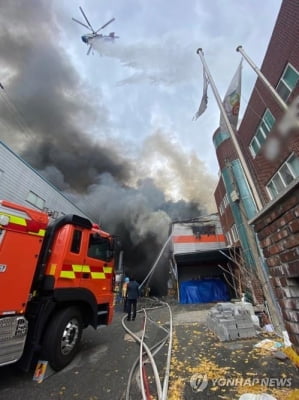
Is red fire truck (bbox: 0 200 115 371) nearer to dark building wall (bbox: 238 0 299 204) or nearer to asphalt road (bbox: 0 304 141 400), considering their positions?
asphalt road (bbox: 0 304 141 400)

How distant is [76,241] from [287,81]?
9.52 metres

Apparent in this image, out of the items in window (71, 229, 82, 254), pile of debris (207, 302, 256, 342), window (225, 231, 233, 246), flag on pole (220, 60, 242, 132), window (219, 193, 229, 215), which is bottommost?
pile of debris (207, 302, 256, 342)

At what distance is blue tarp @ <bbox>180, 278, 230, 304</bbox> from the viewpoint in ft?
44.1

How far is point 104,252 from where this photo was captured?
5066mm

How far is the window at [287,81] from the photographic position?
7.18 metres

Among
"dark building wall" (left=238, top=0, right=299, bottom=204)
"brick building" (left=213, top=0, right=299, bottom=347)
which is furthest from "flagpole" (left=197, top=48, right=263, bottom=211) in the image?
"dark building wall" (left=238, top=0, right=299, bottom=204)

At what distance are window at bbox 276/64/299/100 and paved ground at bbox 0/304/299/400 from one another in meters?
8.62

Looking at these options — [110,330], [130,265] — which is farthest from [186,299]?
[130,265]

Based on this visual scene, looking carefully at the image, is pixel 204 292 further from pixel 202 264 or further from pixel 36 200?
pixel 36 200

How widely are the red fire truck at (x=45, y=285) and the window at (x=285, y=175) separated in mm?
7376

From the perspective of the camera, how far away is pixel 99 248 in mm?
4906

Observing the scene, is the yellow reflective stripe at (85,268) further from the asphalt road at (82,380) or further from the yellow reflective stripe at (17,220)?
the asphalt road at (82,380)

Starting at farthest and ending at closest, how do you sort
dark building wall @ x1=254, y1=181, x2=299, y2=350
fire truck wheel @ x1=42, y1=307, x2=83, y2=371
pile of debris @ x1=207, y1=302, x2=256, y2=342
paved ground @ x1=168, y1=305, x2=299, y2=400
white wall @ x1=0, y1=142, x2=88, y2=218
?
white wall @ x1=0, y1=142, x2=88, y2=218 < pile of debris @ x1=207, y1=302, x2=256, y2=342 < fire truck wheel @ x1=42, y1=307, x2=83, y2=371 < paved ground @ x1=168, y1=305, x2=299, y2=400 < dark building wall @ x1=254, y1=181, x2=299, y2=350

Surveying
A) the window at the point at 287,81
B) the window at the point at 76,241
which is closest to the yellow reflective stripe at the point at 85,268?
the window at the point at 76,241
